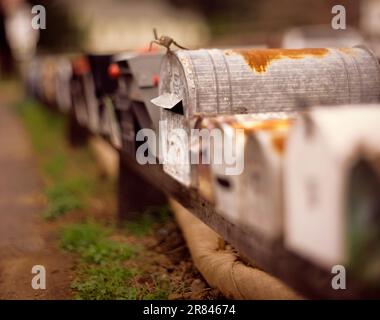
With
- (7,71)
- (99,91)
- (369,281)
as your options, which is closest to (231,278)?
(369,281)

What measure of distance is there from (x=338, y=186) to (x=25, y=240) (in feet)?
13.7

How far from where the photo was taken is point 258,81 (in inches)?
137

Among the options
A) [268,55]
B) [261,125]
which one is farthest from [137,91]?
[261,125]

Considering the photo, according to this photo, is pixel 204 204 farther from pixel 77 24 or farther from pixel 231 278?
pixel 77 24

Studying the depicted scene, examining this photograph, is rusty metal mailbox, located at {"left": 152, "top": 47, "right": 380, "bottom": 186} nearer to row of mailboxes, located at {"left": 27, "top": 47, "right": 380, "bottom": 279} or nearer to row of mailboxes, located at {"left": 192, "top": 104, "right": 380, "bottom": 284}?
row of mailboxes, located at {"left": 27, "top": 47, "right": 380, "bottom": 279}

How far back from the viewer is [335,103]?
357cm

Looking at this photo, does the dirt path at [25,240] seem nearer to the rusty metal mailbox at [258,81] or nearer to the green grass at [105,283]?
the green grass at [105,283]

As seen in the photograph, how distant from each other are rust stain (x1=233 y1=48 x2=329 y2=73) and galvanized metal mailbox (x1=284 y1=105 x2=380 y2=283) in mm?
1441

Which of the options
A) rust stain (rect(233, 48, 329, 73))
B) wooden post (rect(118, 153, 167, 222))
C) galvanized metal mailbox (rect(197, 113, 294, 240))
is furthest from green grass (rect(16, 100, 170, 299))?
rust stain (rect(233, 48, 329, 73))

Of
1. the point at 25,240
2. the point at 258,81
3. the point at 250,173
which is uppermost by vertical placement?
the point at 258,81

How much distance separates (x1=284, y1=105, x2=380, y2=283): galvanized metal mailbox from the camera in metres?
1.87

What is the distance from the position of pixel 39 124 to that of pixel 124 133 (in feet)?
30.5

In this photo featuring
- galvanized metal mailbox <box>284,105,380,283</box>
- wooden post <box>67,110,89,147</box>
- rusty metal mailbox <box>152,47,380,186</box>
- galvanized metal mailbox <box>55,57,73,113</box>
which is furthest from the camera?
wooden post <box>67,110,89,147</box>

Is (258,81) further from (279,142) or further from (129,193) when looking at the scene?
(129,193)
